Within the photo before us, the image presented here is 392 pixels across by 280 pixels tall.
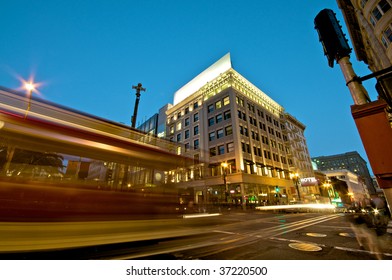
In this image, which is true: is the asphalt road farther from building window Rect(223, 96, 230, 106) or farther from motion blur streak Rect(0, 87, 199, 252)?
building window Rect(223, 96, 230, 106)

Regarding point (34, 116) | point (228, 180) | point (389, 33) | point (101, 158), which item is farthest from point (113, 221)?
point (389, 33)

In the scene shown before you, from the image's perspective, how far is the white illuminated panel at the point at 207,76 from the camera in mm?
37625

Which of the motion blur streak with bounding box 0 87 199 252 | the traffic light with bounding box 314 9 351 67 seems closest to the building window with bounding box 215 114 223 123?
the traffic light with bounding box 314 9 351 67

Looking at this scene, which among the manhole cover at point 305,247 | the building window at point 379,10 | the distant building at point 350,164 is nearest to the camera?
the manhole cover at point 305,247

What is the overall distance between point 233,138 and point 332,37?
25.9 meters

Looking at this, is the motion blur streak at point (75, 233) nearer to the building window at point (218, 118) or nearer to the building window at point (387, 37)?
the building window at point (387, 37)

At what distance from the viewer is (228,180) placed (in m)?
29.2

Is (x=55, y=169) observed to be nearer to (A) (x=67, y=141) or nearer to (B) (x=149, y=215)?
(A) (x=67, y=141)

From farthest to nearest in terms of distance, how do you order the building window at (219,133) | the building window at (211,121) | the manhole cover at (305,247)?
1. the building window at (211,121)
2. the building window at (219,133)
3. the manhole cover at (305,247)

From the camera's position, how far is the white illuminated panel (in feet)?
123

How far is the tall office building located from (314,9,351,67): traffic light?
19936 mm

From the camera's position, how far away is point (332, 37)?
5184mm

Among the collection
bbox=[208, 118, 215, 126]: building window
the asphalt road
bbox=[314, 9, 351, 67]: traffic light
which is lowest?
the asphalt road

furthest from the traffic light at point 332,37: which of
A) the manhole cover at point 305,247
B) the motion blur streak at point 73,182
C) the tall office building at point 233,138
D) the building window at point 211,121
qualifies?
the building window at point 211,121
